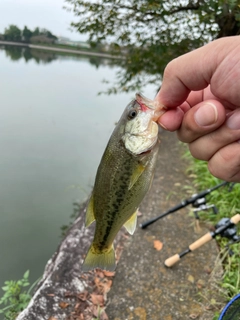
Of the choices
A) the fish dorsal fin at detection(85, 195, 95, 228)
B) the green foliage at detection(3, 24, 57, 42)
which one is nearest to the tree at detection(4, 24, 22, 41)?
the green foliage at detection(3, 24, 57, 42)

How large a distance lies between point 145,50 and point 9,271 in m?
5.37

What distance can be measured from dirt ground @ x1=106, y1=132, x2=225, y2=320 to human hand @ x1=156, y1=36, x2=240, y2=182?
5.82 ft

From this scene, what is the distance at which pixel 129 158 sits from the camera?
1973 mm

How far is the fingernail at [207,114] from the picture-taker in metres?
1.76

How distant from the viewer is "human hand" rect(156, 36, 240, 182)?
1.67 m

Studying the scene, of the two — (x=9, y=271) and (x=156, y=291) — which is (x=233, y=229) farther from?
(x=9, y=271)

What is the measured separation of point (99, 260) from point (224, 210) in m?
2.71

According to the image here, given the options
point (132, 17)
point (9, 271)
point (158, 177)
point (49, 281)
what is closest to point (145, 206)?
point (158, 177)

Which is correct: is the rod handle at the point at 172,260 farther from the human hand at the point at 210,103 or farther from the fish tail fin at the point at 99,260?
the human hand at the point at 210,103

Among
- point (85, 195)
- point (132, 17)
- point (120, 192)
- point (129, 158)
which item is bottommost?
point (85, 195)

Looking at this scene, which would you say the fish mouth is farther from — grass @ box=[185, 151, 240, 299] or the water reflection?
the water reflection

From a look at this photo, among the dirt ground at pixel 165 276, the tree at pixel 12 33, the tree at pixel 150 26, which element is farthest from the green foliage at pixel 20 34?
the dirt ground at pixel 165 276

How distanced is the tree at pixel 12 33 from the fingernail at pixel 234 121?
24.5m

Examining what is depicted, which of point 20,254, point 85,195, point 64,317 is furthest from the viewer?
point 85,195
